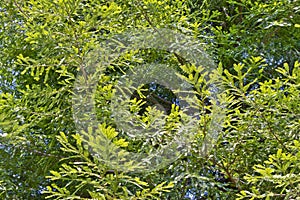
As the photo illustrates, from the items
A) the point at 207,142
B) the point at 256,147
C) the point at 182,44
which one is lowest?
the point at 256,147

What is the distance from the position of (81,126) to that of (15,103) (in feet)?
1.70

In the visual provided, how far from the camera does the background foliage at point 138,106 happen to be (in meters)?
1.86

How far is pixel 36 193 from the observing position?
2908mm

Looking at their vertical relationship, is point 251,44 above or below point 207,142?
above

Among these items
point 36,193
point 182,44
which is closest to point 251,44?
point 182,44

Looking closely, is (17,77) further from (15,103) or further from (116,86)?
(116,86)

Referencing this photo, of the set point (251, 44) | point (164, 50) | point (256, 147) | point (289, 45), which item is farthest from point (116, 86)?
point (289, 45)

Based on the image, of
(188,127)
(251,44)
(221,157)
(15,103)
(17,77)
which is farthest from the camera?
(17,77)

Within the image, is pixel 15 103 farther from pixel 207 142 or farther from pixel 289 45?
pixel 289 45

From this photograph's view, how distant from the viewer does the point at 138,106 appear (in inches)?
87.4

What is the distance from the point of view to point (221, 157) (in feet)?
7.06

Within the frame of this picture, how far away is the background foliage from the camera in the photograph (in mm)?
1857

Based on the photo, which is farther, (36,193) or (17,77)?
(17,77)

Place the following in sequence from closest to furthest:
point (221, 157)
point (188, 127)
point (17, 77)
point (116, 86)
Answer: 1. point (188, 127)
2. point (221, 157)
3. point (116, 86)
4. point (17, 77)
